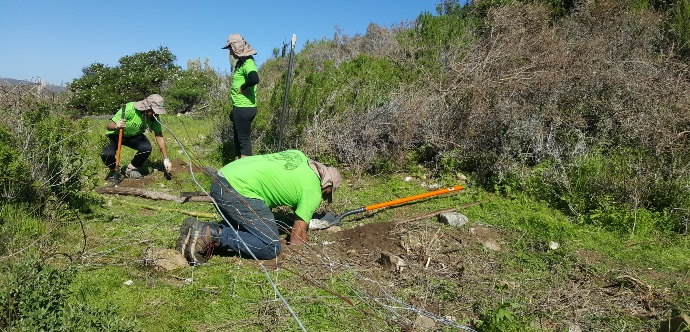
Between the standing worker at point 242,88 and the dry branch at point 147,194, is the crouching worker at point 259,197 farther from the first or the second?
the standing worker at point 242,88

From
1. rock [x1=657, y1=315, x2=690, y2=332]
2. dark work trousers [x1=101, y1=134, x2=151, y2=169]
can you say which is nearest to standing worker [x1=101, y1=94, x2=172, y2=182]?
dark work trousers [x1=101, y1=134, x2=151, y2=169]

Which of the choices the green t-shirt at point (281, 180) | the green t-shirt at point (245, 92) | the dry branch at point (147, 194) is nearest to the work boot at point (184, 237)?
the green t-shirt at point (281, 180)

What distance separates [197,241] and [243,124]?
9.47 feet

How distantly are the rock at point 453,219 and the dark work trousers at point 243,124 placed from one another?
2.74 meters

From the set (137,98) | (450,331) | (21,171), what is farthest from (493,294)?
(137,98)

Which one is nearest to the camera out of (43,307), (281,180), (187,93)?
(43,307)

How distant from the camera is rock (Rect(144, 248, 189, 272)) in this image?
3.59 meters

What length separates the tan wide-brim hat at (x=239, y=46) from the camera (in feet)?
20.1

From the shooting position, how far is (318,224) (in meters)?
4.72

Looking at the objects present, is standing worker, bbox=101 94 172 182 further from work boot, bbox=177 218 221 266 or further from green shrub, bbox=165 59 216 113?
green shrub, bbox=165 59 216 113

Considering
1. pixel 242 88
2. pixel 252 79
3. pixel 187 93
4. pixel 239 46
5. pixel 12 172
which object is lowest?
pixel 12 172

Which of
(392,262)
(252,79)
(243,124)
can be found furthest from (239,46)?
(392,262)

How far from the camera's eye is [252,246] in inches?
152

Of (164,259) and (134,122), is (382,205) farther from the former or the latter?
(134,122)
